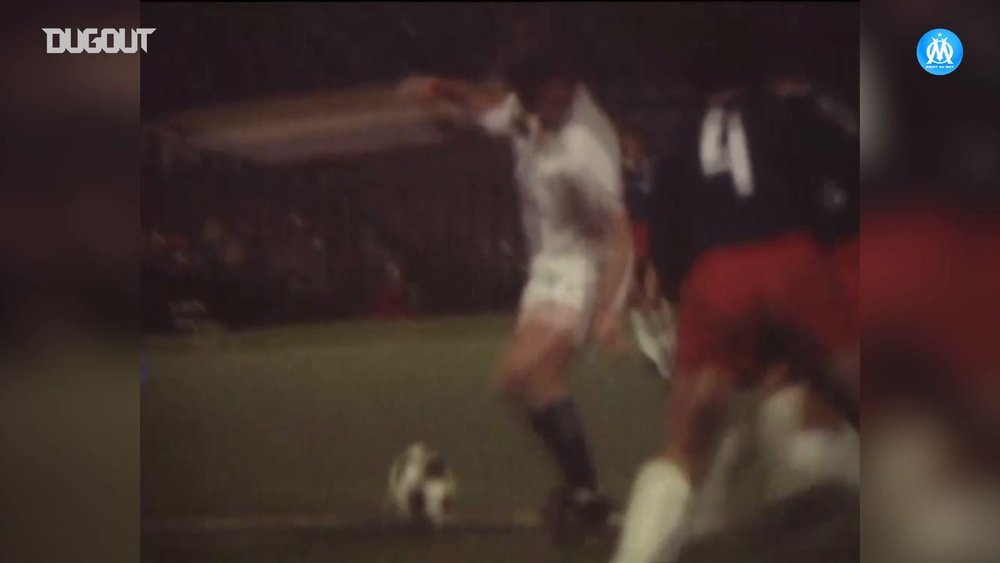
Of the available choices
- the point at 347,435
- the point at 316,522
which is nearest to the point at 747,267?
the point at 347,435

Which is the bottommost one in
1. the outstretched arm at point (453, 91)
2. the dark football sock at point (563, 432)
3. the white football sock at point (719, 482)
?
the white football sock at point (719, 482)

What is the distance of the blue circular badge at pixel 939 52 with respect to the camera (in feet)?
11.7

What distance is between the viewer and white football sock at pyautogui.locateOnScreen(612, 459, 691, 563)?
3553mm

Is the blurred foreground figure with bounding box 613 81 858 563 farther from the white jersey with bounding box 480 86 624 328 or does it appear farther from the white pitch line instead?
the white pitch line

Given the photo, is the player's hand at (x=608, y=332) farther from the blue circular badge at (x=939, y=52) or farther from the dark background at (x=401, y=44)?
the blue circular badge at (x=939, y=52)

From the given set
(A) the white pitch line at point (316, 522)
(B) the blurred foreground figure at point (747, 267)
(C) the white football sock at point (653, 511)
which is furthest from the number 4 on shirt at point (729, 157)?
(A) the white pitch line at point (316, 522)

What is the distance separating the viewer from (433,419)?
3525 mm

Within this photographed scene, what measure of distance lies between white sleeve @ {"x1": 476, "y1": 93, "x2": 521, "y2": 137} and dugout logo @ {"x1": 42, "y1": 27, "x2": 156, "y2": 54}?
0.91 meters

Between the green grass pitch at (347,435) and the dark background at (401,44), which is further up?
the dark background at (401,44)

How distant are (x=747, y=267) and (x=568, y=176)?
21.1 inches

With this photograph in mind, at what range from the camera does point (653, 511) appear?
140 inches

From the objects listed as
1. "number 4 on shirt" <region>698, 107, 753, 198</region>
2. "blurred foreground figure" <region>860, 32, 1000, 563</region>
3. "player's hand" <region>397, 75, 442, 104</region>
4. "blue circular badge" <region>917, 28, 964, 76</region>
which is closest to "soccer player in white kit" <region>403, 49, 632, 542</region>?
"player's hand" <region>397, 75, 442, 104</region>

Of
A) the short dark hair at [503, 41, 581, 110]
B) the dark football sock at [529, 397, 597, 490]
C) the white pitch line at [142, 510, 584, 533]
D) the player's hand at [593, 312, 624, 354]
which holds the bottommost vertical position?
the white pitch line at [142, 510, 584, 533]

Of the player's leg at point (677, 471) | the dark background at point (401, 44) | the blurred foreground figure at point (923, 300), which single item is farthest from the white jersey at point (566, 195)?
the blurred foreground figure at point (923, 300)
